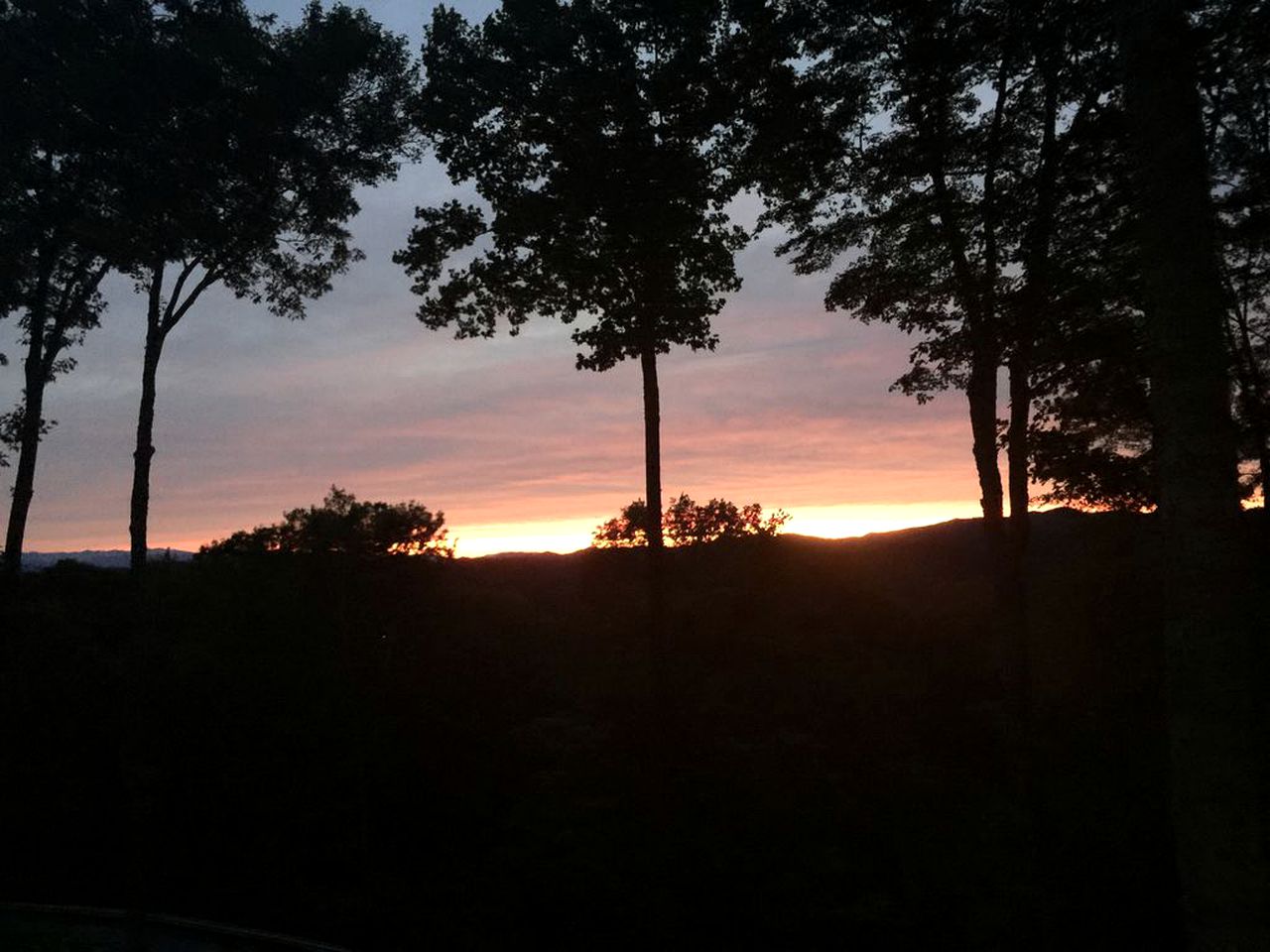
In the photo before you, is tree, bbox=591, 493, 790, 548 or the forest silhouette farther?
tree, bbox=591, 493, 790, 548

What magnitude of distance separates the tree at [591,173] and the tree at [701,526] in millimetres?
13233

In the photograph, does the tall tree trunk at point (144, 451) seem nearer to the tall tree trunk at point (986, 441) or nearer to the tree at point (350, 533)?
the tree at point (350, 533)

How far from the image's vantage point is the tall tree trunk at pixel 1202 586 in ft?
21.2

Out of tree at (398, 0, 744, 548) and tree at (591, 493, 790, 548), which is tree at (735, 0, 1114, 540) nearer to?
tree at (398, 0, 744, 548)

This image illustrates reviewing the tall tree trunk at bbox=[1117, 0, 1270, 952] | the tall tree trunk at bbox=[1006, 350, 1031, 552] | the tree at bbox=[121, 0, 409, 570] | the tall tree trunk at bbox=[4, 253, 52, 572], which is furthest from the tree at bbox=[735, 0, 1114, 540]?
the tall tree trunk at bbox=[4, 253, 52, 572]

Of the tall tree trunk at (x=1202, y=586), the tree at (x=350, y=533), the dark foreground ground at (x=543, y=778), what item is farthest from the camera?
the tree at (x=350, y=533)

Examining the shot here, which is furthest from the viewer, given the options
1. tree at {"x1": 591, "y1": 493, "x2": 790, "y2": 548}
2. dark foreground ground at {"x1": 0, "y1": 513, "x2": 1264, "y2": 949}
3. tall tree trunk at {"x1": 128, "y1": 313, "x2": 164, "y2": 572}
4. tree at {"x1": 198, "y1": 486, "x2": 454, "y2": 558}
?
tree at {"x1": 591, "y1": 493, "x2": 790, "y2": 548}

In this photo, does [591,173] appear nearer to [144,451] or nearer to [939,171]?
[939,171]

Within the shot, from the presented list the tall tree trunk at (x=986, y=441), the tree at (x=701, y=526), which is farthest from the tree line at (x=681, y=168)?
the tree at (x=701, y=526)

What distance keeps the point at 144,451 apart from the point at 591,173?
12.8 metres

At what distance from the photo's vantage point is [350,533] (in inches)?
618

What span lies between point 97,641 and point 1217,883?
19596mm

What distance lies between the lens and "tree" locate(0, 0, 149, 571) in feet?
74.9

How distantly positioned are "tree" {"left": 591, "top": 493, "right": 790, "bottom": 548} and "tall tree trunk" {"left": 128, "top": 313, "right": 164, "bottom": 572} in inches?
534
